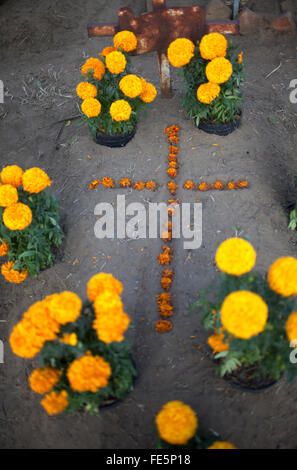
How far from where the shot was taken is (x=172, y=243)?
14.7 feet

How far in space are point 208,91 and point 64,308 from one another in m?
3.17

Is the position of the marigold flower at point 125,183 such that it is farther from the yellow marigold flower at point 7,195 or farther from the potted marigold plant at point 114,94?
the yellow marigold flower at point 7,195

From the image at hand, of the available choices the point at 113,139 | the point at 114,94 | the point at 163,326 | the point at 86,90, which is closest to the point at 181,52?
the point at 114,94

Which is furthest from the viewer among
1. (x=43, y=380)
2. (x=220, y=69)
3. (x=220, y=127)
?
(x=220, y=127)

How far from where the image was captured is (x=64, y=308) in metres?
2.66

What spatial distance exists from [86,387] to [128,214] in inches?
94.3

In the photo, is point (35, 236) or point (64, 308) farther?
point (35, 236)

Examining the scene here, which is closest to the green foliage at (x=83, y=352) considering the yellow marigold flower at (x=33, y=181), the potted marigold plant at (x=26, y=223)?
the potted marigold plant at (x=26, y=223)

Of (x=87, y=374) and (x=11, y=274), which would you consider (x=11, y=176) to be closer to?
(x=11, y=274)

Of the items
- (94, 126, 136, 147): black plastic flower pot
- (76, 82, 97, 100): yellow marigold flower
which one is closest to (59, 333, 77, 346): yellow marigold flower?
(76, 82, 97, 100): yellow marigold flower

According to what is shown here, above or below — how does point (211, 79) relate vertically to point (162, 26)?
below

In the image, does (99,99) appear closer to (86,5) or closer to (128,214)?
(128,214)

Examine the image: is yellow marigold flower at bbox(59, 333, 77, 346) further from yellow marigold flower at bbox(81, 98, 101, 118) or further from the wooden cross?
the wooden cross

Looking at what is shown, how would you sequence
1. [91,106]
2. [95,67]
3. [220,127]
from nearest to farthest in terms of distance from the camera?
[91,106] < [95,67] < [220,127]
